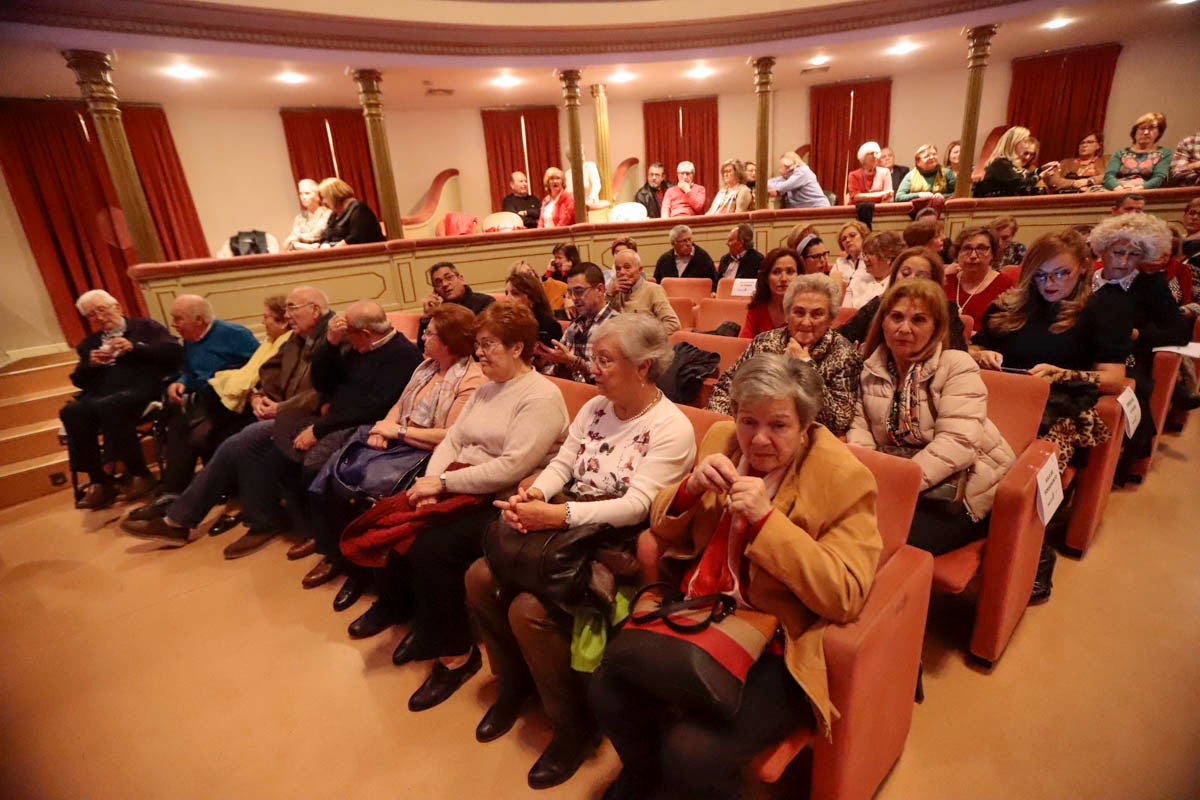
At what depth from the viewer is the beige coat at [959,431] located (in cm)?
168

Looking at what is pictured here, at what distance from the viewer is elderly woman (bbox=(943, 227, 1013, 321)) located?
112 inches

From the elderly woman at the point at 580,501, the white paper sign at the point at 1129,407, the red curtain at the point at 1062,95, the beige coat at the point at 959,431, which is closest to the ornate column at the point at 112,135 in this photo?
the elderly woman at the point at 580,501

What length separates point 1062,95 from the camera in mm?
7555

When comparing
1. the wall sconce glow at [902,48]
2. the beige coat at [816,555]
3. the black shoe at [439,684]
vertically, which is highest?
the wall sconce glow at [902,48]

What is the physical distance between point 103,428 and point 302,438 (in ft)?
6.43

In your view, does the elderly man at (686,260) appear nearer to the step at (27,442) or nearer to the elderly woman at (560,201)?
the elderly woman at (560,201)

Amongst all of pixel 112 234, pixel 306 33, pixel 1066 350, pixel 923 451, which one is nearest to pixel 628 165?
pixel 306 33

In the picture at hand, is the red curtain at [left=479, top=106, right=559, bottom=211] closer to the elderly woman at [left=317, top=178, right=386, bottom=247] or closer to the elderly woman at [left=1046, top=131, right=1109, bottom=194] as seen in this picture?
the elderly woman at [left=317, top=178, right=386, bottom=247]

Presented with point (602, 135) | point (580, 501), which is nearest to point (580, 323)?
point (580, 501)

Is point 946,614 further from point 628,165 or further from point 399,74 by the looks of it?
point 628,165

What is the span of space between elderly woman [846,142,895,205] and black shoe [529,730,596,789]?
6616 millimetres

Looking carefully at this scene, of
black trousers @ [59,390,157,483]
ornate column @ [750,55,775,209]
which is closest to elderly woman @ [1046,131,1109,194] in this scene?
ornate column @ [750,55,775,209]

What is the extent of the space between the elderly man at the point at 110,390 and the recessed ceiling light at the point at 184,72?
121 inches

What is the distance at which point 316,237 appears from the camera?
5.65 m
